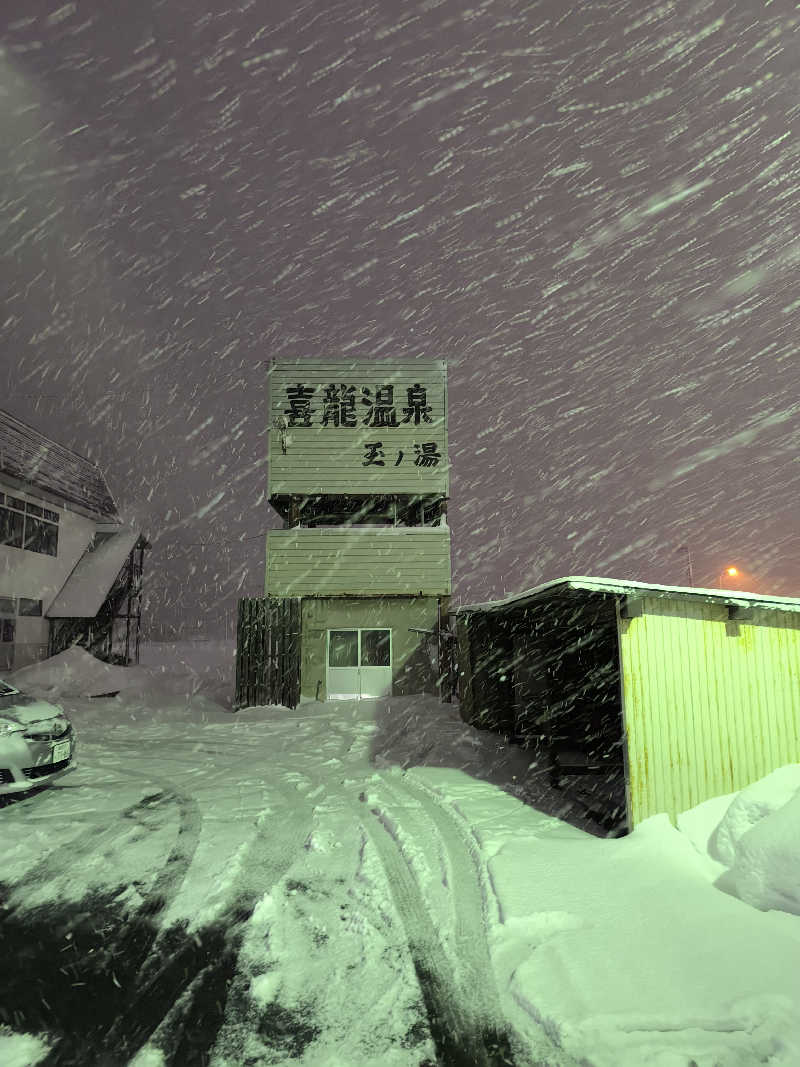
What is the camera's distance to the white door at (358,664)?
1731cm

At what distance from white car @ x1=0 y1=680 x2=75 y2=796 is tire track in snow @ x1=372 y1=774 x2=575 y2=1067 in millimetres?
4359

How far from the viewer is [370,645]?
1777 cm

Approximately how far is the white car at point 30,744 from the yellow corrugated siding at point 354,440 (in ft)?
38.2

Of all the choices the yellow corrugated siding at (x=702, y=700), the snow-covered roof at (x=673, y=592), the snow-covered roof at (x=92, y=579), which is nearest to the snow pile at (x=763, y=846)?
the yellow corrugated siding at (x=702, y=700)

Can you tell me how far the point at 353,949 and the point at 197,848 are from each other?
8.61ft

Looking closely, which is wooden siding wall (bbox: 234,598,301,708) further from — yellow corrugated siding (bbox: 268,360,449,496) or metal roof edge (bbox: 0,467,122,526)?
metal roof edge (bbox: 0,467,122,526)

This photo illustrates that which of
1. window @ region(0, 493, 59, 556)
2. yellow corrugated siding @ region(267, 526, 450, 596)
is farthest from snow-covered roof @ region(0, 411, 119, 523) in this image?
yellow corrugated siding @ region(267, 526, 450, 596)

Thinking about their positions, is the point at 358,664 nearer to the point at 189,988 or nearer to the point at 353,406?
the point at 353,406

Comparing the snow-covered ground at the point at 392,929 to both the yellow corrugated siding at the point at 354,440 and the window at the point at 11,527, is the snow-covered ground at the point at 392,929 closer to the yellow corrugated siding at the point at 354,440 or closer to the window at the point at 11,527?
the yellow corrugated siding at the point at 354,440

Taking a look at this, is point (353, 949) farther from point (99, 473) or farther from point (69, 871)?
point (99, 473)

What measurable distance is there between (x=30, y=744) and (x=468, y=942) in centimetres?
604

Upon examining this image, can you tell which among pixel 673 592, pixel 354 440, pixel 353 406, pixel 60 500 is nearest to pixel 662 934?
pixel 673 592

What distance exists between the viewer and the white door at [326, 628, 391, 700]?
1731 centimetres

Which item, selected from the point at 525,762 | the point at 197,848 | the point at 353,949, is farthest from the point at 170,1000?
the point at 525,762
